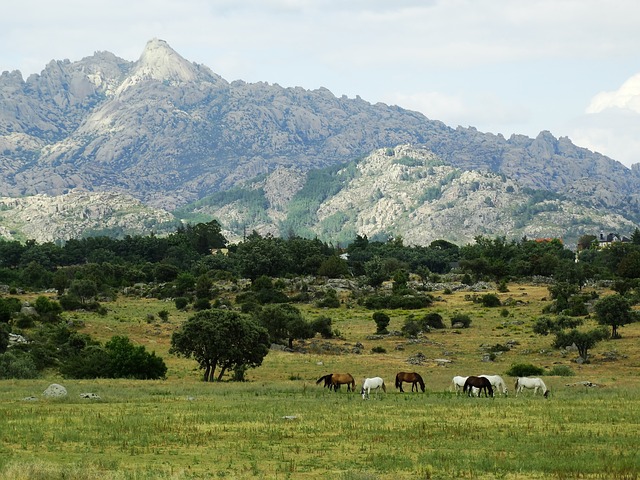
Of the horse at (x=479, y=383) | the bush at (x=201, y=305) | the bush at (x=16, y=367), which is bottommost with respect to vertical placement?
the bush at (x=16, y=367)

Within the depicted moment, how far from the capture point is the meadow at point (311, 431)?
28.3m

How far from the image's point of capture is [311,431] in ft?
120

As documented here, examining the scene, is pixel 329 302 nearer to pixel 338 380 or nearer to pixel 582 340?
pixel 582 340

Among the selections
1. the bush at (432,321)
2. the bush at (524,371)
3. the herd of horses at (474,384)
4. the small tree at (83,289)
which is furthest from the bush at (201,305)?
the herd of horses at (474,384)

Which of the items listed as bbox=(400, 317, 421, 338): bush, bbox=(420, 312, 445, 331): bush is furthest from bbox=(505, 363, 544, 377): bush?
bbox=(420, 312, 445, 331): bush

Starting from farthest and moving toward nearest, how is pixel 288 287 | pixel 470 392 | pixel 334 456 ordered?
pixel 288 287 < pixel 470 392 < pixel 334 456

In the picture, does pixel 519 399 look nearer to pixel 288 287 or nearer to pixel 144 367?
pixel 144 367

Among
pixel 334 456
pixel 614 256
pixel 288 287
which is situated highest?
pixel 614 256

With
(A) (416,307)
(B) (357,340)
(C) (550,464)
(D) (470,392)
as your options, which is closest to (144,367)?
(D) (470,392)

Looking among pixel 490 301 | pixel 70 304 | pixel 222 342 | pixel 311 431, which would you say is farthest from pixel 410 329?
pixel 311 431

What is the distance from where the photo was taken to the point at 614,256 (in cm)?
19425

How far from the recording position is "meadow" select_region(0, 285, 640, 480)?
2828cm

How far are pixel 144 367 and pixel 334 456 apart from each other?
132ft

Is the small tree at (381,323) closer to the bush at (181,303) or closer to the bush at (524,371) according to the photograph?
the bush at (524,371)
